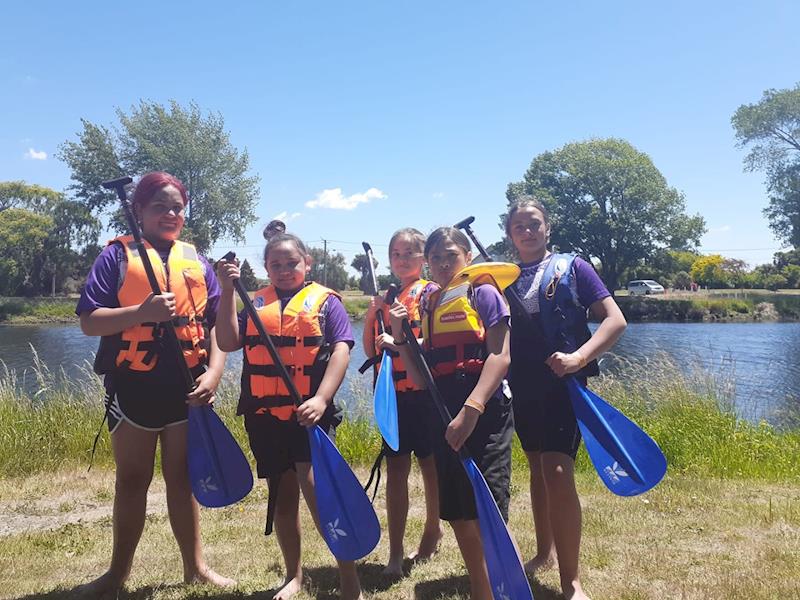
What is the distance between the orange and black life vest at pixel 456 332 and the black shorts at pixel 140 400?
118cm

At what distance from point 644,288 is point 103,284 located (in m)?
47.3

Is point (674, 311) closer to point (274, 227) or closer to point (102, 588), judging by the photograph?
point (274, 227)

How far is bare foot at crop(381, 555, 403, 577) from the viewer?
10.3ft

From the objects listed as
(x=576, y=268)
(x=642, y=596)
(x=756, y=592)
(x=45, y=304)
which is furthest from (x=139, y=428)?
(x=45, y=304)

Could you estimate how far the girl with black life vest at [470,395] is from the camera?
2.40 meters

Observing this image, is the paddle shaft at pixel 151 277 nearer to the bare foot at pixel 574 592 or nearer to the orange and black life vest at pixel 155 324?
the orange and black life vest at pixel 155 324

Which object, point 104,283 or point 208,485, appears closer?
point 104,283

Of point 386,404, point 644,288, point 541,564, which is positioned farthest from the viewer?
point 644,288

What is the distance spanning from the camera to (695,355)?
8.19 metres

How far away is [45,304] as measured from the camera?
112 ft

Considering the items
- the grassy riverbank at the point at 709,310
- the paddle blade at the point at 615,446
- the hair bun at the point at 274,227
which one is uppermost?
the hair bun at the point at 274,227

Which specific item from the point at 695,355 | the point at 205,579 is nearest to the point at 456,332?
the point at 205,579

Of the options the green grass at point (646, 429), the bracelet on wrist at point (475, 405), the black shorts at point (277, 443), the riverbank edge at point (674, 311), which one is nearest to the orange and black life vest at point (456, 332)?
the bracelet on wrist at point (475, 405)

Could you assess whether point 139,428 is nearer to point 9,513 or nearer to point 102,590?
point 102,590
